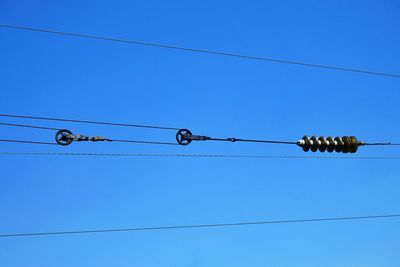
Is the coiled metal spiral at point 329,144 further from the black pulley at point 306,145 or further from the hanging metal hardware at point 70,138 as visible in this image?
the hanging metal hardware at point 70,138

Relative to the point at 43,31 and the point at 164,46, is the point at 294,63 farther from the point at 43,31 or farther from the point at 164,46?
the point at 43,31

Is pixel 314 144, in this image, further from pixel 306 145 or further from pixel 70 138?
pixel 70 138

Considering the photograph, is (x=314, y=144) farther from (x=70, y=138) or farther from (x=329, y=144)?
(x=70, y=138)

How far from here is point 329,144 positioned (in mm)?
11383

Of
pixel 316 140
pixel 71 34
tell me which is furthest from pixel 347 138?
pixel 71 34

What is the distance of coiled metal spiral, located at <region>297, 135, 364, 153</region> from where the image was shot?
37.3 feet

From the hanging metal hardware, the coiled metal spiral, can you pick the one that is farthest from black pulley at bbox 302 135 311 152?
the hanging metal hardware

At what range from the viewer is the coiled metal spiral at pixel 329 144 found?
37.3 feet

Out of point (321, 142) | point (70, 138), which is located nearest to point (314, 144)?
point (321, 142)

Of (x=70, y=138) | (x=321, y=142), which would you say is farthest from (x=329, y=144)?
(x=70, y=138)

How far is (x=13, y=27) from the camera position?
42.3 feet

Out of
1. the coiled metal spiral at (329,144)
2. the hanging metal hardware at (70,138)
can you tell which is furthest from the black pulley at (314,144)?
the hanging metal hardware at (70,138)

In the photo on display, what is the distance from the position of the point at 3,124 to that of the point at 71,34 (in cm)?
389

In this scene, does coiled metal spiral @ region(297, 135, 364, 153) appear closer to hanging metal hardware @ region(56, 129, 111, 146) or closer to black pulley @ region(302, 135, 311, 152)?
black pulley @ region(302, 135, 311, 152)
